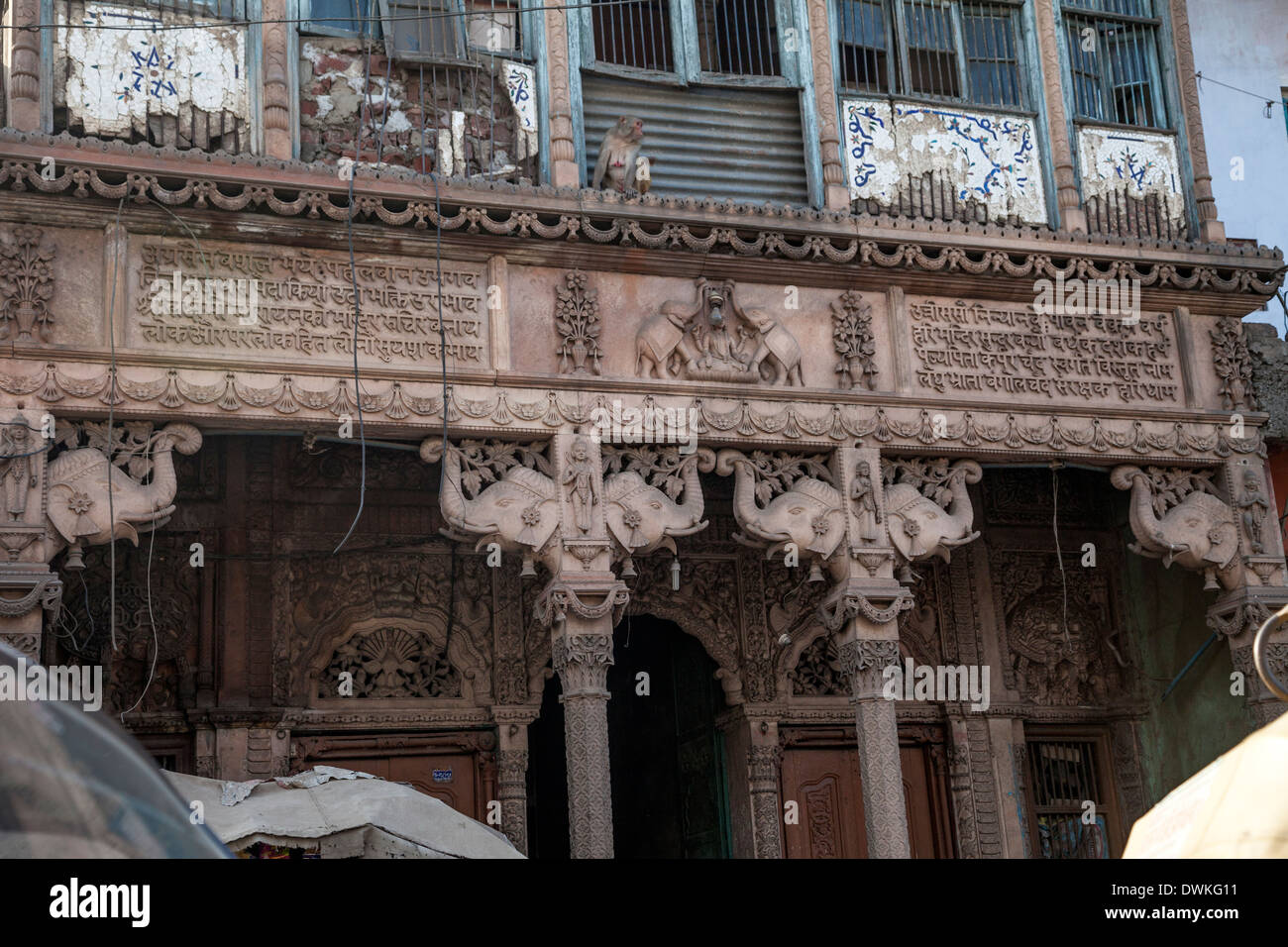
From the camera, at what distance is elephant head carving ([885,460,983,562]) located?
9555 millimetres

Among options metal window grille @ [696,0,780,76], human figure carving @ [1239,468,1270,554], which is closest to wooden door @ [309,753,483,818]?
metal window grille @ [696,0,780,76]

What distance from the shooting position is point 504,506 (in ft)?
28.9

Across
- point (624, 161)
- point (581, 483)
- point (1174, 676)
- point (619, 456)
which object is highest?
point (624, 161)

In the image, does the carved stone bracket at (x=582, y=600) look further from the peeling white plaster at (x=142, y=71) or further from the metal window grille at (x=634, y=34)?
the metal window grille at (x=634, y=34)

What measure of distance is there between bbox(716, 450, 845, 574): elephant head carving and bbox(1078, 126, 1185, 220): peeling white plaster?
9.96 feet

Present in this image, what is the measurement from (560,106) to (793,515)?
2.88 meters

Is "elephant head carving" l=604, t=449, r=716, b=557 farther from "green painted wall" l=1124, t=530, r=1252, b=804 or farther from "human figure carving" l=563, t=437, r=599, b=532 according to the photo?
"green painted wall" l=1124, t=530, r=1252, b=804

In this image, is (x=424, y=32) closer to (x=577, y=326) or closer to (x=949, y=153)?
(x=577, y=326)

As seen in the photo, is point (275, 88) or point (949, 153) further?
point (949, 153)

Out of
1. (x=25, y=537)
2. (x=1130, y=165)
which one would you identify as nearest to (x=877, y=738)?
(x=1130, y=165)

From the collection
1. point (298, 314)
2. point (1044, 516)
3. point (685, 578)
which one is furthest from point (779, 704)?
point (298, 314)

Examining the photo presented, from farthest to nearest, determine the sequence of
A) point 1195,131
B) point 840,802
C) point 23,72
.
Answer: point 840,802 < point 1195,131 < point 23,72
